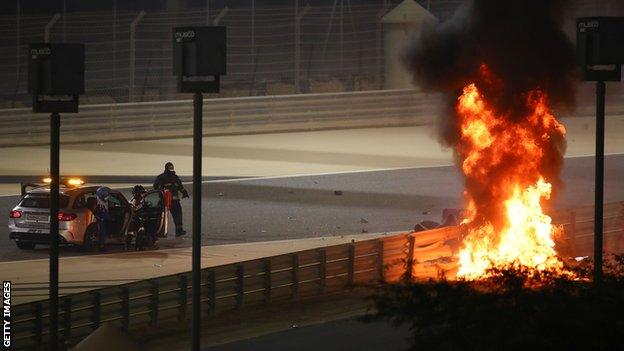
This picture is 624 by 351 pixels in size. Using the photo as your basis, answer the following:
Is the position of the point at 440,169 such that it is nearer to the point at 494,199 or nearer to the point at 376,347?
the point at 494,199

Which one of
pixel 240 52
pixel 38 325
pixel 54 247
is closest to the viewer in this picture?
pixel 54 247

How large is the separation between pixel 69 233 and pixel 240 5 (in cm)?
3539

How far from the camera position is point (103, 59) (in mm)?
41062

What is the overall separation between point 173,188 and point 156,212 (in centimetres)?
106

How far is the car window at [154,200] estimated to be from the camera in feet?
84.3

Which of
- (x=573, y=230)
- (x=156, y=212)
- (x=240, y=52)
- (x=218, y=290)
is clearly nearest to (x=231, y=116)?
(x=240, y=52)

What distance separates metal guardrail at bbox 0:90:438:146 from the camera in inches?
1513

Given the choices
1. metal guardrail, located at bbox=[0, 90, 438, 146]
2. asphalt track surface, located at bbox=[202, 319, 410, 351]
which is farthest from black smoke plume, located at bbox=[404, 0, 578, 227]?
metal guardrail, located at bbox=[0, 90, 438, 146]

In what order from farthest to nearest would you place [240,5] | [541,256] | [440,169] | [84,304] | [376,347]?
[240,5] → [440,169] → [541,256] → [84,304] → [376,347]

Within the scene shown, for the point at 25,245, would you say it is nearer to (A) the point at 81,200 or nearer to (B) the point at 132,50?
(A) the point at 81,200

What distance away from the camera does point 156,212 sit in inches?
1009

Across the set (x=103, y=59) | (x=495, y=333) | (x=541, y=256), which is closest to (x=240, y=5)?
(x=103, y=59)

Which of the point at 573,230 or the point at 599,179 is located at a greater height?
the point at 599,179

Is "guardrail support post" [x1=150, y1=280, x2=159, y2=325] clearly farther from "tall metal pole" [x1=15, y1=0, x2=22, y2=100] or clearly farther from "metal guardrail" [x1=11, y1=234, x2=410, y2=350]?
"tall metal pole" [x1=15, y1=0, x2=22, y2=100]
